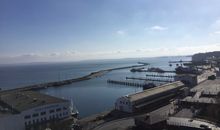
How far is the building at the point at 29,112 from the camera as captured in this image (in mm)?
25422

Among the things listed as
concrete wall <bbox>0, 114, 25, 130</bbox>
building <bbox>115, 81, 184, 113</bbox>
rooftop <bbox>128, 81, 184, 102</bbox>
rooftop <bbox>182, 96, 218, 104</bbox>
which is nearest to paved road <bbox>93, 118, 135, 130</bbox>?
building <bbox>115, 81, 184, 113</bbox>

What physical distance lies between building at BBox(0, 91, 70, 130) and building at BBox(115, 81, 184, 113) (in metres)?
7.28

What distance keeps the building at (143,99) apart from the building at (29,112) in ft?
23.9

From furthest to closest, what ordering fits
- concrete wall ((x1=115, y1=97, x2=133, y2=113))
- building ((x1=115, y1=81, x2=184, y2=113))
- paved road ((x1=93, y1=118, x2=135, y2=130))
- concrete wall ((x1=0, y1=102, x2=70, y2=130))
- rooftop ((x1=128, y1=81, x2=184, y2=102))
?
rooftop ((x1=128, y1=81, x2=184, y2=102)) → building ((x1=115, y1=81, x2=184, y2=113)) → concrete wall ((x1=115, y1=97, x2=133, y2=113)) → concrete wall ((x1=0, y1=102, x2=70, y2=130)) → paved road ((x1=93, y1=118, x2=135, y2=130))

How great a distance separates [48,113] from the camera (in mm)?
28438

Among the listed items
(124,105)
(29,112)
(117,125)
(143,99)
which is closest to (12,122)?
(29,112)

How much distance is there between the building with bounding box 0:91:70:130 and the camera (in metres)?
25.4

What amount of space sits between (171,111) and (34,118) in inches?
620

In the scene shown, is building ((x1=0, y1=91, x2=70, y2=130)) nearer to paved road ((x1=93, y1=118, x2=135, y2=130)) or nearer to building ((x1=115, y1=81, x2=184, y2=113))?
paved road ((x1=93, y1=118, x2=135, y2=130))

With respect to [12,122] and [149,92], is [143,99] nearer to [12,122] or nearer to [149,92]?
[149,92]

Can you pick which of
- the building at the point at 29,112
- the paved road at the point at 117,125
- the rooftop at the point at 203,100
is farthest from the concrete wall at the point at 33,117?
the rooftop at the point at 203,100

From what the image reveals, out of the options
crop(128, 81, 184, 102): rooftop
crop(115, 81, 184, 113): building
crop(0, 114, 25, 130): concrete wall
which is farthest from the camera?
crop(128, 81, 184, 102): rooftop

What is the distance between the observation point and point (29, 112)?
87.8 ft

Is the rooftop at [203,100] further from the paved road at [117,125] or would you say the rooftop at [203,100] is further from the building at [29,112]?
the building at [29,112]
